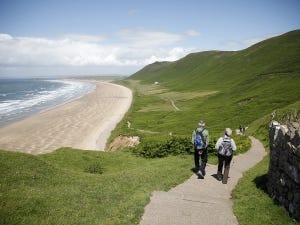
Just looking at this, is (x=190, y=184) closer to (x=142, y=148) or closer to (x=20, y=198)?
(x=20, y=198)

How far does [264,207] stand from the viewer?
1479cm

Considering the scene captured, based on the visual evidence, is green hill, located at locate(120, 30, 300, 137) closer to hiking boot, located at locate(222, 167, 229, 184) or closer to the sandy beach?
the sandy beach

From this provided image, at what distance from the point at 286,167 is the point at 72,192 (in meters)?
10.7

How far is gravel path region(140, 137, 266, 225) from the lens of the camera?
13.7 metres

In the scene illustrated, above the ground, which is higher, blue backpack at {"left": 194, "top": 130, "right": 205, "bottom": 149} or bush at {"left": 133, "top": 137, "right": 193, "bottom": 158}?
blue backpack at {"left": 194, "top": 130, "right": 205, "bottom": 149}

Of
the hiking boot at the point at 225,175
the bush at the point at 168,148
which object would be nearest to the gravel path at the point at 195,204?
the hiking boot at the point at 225,175

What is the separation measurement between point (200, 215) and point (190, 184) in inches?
205

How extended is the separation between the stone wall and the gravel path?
7.66ft

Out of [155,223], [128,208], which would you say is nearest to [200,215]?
[155,223]

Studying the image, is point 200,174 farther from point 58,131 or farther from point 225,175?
point 58,131


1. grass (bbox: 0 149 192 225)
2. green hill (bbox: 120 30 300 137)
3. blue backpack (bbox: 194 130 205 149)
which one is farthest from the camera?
green hill (bbox: 120 30 300 137)

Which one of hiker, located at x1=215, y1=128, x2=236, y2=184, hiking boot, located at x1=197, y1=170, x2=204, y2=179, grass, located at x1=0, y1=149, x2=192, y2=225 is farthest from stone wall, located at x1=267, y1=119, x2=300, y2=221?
grass, located at x1=0, y1=149, x2=192, y2=225

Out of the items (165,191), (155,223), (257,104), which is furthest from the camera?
(257,104)

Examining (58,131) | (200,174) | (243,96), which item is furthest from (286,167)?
(243,96)
